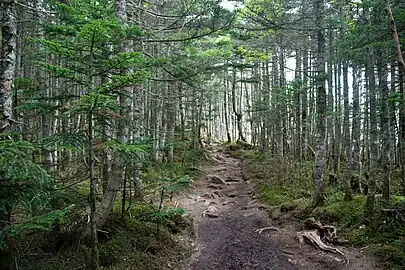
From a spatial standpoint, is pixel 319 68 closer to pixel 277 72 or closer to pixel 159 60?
pixel 159 60

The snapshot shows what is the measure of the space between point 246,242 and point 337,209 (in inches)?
122

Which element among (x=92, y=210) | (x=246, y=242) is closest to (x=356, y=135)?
(x=246, y=242)

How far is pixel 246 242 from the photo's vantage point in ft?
27.5

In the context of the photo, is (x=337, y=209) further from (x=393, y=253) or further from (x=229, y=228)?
(x=229, y=228)

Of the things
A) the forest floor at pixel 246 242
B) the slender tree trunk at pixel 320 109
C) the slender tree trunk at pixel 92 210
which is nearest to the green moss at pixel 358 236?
the forest floor at pixel 246 242

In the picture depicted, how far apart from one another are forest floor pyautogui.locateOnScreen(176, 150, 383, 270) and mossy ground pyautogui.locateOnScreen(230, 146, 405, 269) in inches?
15.9

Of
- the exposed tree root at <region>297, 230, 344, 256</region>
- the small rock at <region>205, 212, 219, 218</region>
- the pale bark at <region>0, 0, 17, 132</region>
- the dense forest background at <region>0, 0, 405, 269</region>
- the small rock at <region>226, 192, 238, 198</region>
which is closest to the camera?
the dense forest background at <region>0, 0, 405, 269</region>

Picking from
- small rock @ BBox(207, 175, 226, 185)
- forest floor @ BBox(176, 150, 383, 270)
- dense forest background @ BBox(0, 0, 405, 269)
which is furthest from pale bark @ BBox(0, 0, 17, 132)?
small rock @ BBox(207, 175, 226, 185)

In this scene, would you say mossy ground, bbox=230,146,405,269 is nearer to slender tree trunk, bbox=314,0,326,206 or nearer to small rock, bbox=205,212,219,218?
slender tree trunk, bbox=314,0,326,206

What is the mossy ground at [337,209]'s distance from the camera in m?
7.25

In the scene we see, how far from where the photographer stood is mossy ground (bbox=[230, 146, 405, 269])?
7254 millimetres

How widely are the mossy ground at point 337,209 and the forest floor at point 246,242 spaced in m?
0.40

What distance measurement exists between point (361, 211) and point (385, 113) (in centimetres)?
285

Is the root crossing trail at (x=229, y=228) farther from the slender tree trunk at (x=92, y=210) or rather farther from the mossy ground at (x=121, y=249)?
the slender tree trunk at (x=92, y=210)
